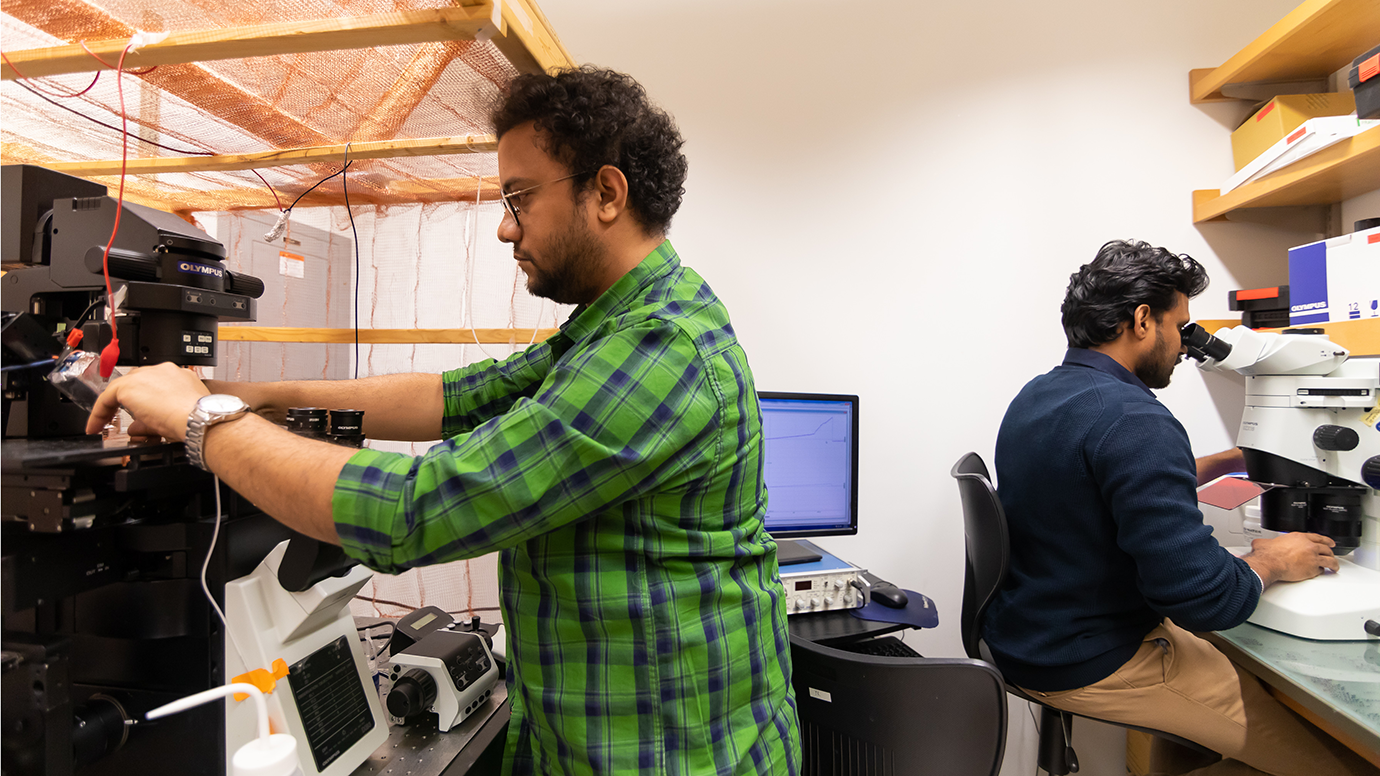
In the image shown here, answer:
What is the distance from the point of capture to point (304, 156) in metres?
1.29

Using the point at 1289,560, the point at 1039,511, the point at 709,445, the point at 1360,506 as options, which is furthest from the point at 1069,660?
the point at 709,445

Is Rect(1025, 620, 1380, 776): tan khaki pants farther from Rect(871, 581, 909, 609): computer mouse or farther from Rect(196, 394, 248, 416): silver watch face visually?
Rect(196, 394, 248, 416): silver watch face

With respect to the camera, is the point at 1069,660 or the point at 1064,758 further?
the point at 1064,758

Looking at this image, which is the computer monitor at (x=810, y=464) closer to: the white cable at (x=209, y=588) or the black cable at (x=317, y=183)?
the black cable at (x=317, y=183)

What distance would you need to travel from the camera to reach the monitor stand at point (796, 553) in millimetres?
1675

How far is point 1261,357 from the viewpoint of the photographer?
1.45 meters

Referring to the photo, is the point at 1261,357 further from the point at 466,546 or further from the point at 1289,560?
the point at 466,546

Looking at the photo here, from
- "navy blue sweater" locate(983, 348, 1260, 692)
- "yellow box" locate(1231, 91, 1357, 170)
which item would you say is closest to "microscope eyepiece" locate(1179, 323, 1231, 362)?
"navy blue sweater" locate(983, 348, 1260, 692)

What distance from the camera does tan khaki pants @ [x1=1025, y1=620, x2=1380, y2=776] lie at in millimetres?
1397

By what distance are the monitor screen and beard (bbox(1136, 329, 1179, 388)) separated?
27.2 inches

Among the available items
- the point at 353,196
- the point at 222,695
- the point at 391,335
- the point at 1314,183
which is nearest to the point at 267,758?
the point at 222,695

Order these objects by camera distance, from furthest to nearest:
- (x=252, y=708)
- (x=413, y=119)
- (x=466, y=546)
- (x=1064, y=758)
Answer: (x=1064, y=758)
(x=413, y=119)
(x=252, y=708)
(x=466, y=546)

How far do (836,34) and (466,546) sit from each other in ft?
6.84

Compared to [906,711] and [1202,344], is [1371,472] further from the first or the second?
[906,711]
